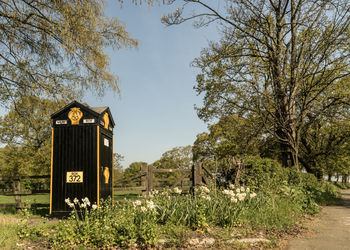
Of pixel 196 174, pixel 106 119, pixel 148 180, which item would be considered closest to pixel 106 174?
pixel 106 119

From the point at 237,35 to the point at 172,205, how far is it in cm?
1048

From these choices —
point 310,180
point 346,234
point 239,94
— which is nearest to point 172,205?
point 346,234

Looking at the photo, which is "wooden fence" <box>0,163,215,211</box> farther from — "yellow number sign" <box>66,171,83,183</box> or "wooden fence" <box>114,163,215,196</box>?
"yellow number sign" <box>66,171,83,183</box>

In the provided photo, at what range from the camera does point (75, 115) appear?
831 centimetres

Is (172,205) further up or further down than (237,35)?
further down

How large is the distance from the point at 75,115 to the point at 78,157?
1298mm

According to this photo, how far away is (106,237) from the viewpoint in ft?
14.6

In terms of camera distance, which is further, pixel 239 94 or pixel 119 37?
pixel 239 94

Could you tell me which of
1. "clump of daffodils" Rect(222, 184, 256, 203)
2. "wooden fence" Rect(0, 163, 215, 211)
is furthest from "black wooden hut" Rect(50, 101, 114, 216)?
"clump of daffodils" Rect(222, 184, 256, 203)

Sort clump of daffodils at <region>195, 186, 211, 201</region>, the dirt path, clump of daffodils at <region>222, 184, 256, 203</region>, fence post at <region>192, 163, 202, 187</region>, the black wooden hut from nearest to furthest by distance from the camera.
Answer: the dirt path < clump of daffodils at <region>222, 184, 256, 203</region> < clump of daffodils at <region>195, 186, 211, 201</region> < the black wooden hut < fence post at <region>192, 163, 202, 187</region>

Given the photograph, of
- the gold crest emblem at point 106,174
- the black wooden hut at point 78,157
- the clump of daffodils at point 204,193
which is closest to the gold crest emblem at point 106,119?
the black wooden hut at point 78,157

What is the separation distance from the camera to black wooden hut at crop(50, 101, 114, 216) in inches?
311

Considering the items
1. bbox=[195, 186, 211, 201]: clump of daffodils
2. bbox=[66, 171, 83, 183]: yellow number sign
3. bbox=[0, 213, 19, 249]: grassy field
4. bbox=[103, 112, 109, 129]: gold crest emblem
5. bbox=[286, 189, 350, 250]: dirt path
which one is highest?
bbox=[103, 112, 109, 129]: gold crest emblem

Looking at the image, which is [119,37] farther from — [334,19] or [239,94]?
[334,19]
